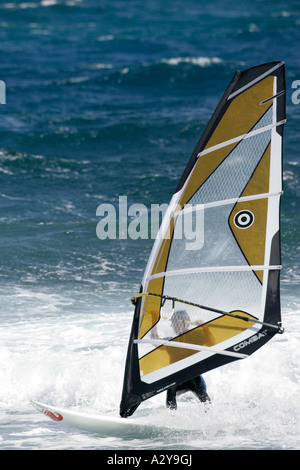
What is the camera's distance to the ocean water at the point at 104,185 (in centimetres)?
663

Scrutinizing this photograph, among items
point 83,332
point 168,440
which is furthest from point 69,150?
point 168,440

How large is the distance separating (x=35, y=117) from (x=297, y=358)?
40.5 feet

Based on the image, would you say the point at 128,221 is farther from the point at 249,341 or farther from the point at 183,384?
the point at 249,341

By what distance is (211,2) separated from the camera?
101ft

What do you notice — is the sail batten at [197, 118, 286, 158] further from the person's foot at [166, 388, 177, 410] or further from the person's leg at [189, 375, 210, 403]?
the person's foot at [166, 388, 177, 410]

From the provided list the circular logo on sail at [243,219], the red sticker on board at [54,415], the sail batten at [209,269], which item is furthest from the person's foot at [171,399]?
the circular logo on sail at [243,219]

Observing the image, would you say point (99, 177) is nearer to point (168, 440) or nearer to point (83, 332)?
point (83, 332)

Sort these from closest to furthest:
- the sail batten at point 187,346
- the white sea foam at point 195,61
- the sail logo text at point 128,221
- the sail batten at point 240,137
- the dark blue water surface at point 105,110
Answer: the sail batten at point 240,137 → the sail batten at point 187,346 → the dark blue water surface at point 105,110 → the sail logo text at point 128,221 → the white sea foam at point 195,61

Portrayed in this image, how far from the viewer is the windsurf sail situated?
5324mm

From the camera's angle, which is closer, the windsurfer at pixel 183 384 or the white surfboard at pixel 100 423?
the windsurfer at pixel 183 384

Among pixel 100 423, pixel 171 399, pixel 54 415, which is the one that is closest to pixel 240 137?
pixel 171 399

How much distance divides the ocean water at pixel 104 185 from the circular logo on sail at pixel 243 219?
1.64m

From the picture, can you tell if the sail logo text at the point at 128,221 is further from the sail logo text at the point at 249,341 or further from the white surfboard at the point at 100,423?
the sail logo text at the point at 249,341

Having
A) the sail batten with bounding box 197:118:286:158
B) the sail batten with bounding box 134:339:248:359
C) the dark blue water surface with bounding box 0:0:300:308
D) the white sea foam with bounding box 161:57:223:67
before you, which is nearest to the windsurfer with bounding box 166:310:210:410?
the sail batten with bounding box 134:339:248:359
